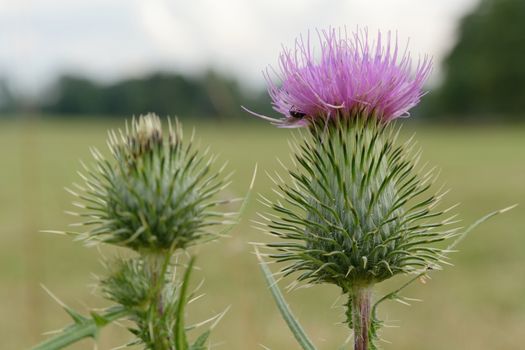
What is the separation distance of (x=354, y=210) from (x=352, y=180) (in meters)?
0.15

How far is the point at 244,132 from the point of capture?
59.7m

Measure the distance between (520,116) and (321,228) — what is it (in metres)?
59.6

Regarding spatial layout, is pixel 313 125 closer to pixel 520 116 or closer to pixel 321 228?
pixel 321 228

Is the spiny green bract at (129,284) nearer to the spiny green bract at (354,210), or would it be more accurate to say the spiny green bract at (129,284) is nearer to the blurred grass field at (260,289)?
the blurred grass field at (260,289)

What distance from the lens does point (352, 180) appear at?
2.27m

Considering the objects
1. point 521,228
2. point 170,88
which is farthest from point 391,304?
point 170,88

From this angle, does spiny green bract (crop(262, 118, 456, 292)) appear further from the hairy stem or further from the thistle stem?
the hairy stem

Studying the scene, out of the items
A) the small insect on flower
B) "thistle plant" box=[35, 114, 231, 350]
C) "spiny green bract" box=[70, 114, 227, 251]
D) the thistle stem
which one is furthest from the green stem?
the small insect on flower

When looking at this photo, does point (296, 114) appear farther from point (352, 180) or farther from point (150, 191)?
point (150, 191)

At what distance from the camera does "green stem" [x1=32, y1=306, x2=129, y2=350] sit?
149 cm

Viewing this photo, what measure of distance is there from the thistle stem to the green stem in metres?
0.70

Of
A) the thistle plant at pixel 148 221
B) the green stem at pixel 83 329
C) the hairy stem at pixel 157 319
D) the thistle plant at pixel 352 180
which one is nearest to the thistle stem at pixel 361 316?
the thistle plant at pixel 352 180

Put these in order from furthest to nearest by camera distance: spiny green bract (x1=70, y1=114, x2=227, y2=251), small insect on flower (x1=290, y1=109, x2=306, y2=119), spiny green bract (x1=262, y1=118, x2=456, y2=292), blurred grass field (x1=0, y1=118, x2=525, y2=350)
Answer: blurred grass field (x1=0, y1=118, x2=525, y2=350)
small insect on flower (x1=290, y1=109, x2=306, y2=119)
spiny green bract (x1=262, y1=118, x2=456, y2=292)
spiny green bract (x1=70, y1=114, x2=227, y2=251)

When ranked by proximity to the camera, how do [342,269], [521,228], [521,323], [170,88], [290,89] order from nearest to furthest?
1. [342,269]
2. [290,89]
3. [521,323]
4. [521,228]
5. [170,88]
